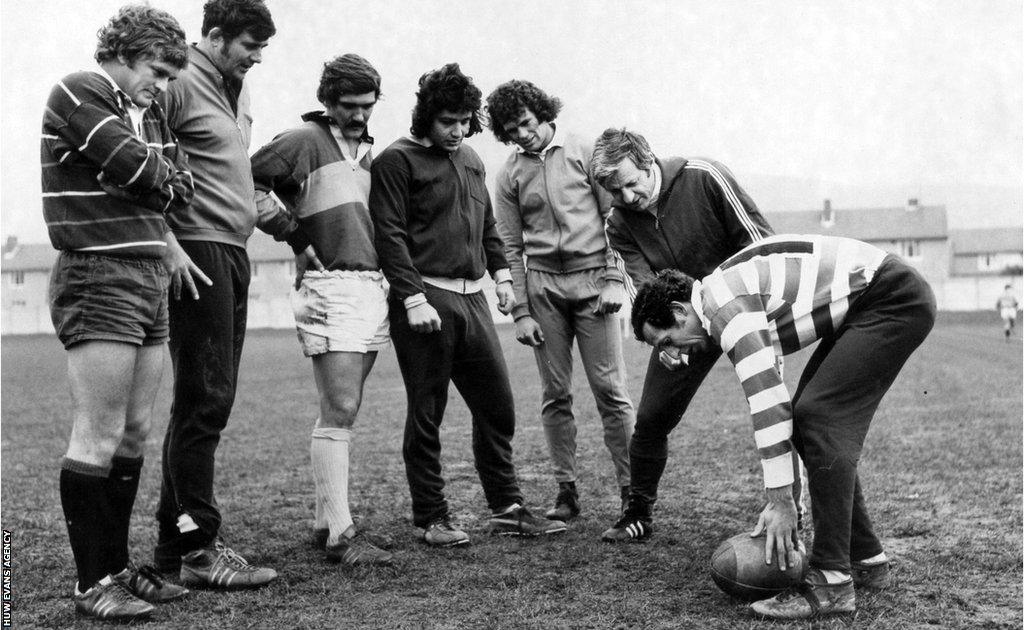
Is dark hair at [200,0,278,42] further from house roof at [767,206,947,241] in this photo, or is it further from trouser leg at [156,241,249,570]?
house roof at [767,206,947,241]

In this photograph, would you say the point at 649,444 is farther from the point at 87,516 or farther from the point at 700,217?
the point at 87,516

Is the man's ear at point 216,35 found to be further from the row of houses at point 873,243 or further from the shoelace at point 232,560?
the row of houses at point 873,243

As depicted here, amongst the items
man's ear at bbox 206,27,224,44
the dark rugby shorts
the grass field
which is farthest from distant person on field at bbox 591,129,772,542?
the dark rugby shorts

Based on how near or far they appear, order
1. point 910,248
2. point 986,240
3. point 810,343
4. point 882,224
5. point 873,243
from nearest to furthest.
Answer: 1. point 810,343
2. point 910,248
3. point 882,224
4. point 873,243
5. point 986,240

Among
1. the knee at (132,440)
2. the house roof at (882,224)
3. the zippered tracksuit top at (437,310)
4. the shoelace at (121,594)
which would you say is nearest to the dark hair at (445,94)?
the zippered tracksuit top at (437,310)

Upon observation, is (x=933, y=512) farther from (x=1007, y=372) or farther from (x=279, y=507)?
(x=1007, y=372)

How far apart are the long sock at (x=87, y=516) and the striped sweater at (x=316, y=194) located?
1.44 metres

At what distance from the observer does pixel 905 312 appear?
376 centimetres

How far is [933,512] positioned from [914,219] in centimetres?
6838

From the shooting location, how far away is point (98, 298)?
11.3ft

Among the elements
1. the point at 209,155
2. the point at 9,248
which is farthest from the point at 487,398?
the point at 9,248

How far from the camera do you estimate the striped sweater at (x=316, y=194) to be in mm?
4461

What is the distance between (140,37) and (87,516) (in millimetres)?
1838

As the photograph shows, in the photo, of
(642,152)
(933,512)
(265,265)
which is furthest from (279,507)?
(265,265)
